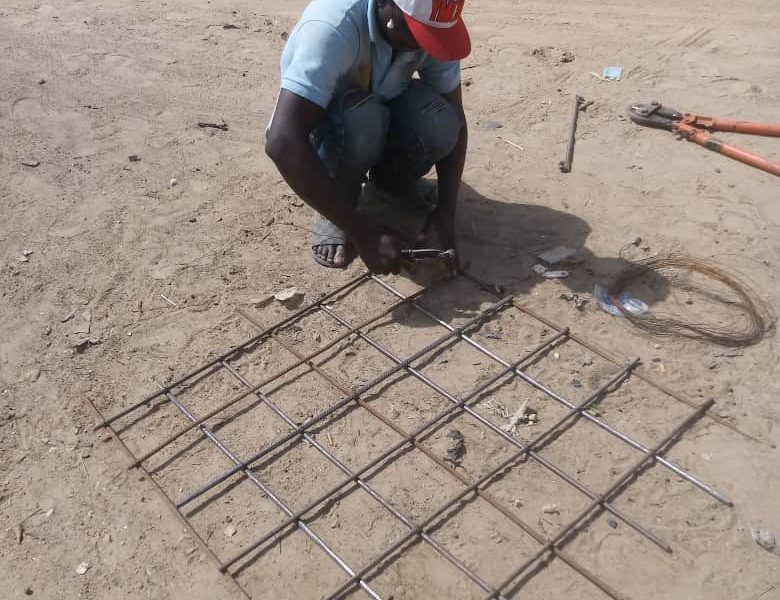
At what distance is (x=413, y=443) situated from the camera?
2145mm

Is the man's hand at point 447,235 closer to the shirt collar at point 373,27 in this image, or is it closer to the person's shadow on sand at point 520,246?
the person's shadow on sand at point 520,246

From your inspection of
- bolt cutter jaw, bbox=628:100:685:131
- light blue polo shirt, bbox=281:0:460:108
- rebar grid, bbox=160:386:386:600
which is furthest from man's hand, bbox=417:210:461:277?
bolt cutter jaw, bbox=628:100:685:131

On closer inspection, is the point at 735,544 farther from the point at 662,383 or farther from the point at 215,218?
the point at 215,218

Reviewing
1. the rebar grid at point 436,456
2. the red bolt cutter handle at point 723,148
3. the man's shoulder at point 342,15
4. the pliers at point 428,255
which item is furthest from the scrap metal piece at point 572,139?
the man's shoulder at point 342,15

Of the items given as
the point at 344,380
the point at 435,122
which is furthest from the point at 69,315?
the point at 435,122

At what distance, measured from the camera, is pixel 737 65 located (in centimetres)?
397

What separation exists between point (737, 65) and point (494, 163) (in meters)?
1.59

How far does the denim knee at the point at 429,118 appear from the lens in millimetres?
2633

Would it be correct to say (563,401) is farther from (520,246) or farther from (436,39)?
(436,39)

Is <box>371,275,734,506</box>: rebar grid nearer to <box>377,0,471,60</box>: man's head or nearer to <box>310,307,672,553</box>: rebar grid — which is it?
<box>310,307,672,553</box>: rebar grid

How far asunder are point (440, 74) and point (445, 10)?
0.51 meters

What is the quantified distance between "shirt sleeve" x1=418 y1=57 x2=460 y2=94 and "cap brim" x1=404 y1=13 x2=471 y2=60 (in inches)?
15.5

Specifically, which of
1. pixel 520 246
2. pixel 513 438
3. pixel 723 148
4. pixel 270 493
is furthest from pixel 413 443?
pixel 723 148

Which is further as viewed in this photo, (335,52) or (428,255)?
(428,255)
